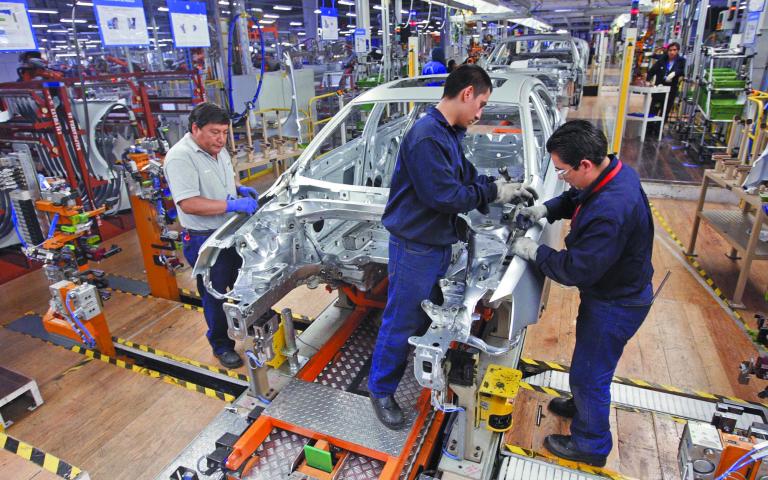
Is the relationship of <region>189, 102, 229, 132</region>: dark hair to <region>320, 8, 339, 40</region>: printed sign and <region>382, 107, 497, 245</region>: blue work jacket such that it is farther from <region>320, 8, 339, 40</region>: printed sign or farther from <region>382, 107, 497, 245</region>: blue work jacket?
<region>320, 8, 339, 40</region>: printed sign

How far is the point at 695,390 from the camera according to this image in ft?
10.4

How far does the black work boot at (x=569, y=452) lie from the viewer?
2611 millimetres

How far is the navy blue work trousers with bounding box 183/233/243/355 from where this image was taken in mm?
3344

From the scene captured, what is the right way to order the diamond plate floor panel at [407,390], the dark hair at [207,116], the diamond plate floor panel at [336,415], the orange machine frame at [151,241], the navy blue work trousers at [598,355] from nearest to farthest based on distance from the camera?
1. the navy blue work trousers at [598,355]
2. the diamond plate floor panel at [336,415]
3. the diamond plate floor panel at [407,390]
4. the dark hair at [207,116]
5. the orange machine frame at [151,241]

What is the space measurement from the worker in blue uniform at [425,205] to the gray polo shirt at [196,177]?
155 centimetres

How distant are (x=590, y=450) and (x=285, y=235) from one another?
2069 mm

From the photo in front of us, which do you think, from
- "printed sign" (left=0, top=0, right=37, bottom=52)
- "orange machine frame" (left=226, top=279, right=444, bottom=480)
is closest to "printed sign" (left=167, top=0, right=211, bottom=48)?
"printed sign" (left=0, top=0, right=37, bottom=52)

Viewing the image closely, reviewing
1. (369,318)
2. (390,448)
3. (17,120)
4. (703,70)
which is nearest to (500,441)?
(390,448)

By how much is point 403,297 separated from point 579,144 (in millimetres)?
1061

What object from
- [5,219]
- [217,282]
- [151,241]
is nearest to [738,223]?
[217,282]

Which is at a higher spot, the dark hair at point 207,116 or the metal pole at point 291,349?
the dark hair at point 207,116

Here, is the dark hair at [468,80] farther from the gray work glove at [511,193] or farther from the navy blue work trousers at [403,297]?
the navy blue work trousers at [403,297]

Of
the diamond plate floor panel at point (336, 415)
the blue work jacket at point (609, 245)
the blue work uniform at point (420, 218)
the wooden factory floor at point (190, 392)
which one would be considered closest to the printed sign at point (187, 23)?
the wooden factory floor at point (190, 392)

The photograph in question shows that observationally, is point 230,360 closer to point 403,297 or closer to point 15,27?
point 403,297
